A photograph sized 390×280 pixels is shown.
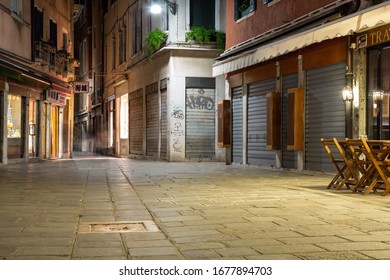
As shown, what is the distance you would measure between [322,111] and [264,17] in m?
4.42

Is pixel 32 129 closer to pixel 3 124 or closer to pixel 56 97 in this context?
pixel 56 97

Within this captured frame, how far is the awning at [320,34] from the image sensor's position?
10.1 meters

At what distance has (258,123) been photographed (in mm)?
17125

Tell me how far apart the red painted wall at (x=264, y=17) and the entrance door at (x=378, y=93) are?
2.05m

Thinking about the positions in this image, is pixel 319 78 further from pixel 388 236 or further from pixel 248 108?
pixel 388 236

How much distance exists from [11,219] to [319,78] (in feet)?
31.0

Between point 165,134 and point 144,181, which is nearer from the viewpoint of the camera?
point 144,181

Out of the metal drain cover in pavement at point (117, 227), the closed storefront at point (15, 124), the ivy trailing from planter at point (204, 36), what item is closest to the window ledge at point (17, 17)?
the closed storefront at point (15, 124)

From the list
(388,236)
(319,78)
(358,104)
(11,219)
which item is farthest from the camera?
(319,78)

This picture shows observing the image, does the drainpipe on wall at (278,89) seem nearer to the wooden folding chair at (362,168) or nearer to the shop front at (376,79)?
the shop front at (376,79)

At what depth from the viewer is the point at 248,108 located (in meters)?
17.9

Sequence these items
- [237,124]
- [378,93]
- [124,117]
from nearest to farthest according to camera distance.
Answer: [378,93] < [237,124] < [124,117]

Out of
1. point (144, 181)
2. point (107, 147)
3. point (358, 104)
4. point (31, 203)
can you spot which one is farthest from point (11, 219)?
point (107, 147)

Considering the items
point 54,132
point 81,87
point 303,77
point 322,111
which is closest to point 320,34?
point 322,111
